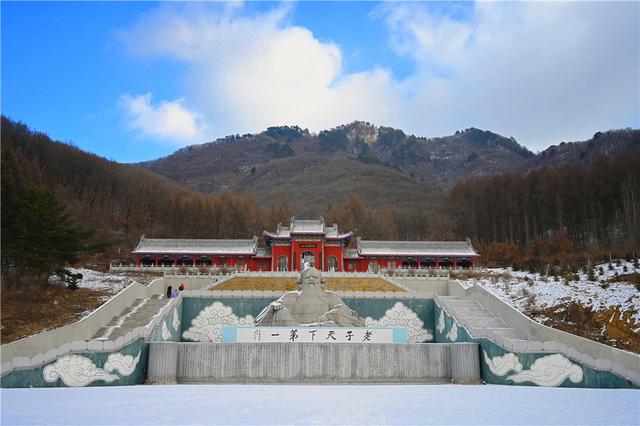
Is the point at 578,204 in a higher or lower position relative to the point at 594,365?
higher

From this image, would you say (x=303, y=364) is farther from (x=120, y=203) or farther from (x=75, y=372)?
(x=120, y=203)

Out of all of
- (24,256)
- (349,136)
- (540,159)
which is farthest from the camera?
(349,136)

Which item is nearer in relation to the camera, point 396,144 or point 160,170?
point 160,170

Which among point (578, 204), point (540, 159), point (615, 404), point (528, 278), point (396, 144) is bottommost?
point (615, 404)

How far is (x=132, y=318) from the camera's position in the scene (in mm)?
20203

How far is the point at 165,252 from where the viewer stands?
37.9m

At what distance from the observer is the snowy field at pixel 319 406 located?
7691 mm

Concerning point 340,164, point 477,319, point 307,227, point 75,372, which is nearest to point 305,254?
point 307,227

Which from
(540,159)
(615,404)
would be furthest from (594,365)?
(540,159)

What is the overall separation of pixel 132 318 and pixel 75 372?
6.76 meters

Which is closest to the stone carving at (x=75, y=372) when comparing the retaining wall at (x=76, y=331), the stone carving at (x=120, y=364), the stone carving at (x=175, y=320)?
the stone carving at (x=120, y=364)

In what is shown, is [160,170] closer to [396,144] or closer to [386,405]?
[396,144]

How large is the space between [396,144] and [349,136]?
1930 cm

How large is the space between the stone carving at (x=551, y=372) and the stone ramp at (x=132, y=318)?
503 inches
